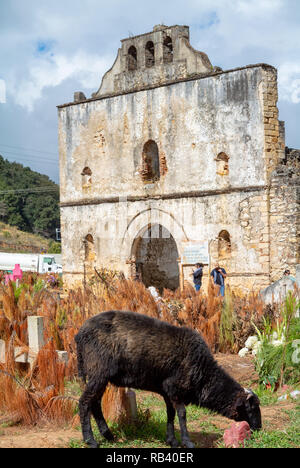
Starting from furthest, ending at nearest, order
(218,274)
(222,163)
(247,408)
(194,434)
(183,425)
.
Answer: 1. (222,163)
2. (218,274)
3. (194,434)
4. (247,408)
5. (183,425)

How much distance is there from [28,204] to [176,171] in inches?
1491

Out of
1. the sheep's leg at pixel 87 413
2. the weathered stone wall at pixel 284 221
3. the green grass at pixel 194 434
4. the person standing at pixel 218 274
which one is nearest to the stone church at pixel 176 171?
the weathered stone wall at pixel 284 221

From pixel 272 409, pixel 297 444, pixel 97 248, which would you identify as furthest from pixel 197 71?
pixel 297 444

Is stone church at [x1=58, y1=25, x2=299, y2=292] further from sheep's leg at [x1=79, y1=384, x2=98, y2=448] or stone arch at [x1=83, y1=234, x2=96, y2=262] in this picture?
sheep's leg at [x1=79, y1=384, x2=98, y2=448]

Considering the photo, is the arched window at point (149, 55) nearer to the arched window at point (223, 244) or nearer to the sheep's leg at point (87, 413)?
the arched window at point (223, 244)

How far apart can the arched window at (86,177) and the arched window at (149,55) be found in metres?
3.61

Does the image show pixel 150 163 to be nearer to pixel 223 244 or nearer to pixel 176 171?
pixel 176 171

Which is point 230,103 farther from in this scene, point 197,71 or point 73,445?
point 73,445

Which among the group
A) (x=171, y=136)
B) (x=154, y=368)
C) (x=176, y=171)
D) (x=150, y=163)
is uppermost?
(x=171, y=136)

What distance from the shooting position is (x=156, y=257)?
19.1 m

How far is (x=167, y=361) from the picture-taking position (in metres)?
5.05

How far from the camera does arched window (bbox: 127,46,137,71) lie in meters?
17.6

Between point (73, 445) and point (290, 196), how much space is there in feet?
34.3

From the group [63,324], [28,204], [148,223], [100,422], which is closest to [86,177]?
[148,223]
